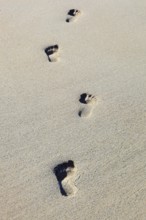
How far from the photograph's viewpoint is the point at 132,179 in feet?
6.98

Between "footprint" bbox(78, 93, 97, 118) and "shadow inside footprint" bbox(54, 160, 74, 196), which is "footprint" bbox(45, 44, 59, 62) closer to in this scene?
"footprint" bbox(78, 93, 97, 118)

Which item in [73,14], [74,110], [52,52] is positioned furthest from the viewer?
[73,14]

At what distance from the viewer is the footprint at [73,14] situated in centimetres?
355

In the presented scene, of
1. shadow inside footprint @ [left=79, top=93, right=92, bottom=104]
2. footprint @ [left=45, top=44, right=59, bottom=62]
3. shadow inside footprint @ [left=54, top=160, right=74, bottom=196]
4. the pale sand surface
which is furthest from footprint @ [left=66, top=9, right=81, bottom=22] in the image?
shadow inside footprint @ [left=54, top=160, right=74, bottom=196]

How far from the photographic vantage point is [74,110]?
2.58 metres

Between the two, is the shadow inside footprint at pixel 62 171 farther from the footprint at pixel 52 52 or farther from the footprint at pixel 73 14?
the footprint at pixel 73 14

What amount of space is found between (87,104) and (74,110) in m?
0.09

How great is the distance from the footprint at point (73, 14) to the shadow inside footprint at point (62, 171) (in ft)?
5.40

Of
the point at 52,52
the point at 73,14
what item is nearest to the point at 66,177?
the point at 52,52

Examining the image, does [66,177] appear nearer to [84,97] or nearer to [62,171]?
[62,171]

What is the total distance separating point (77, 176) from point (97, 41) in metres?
1.38

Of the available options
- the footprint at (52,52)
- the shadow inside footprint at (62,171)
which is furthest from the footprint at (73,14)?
the shadow inside footprint at (62,171)

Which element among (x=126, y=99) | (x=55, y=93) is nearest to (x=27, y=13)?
(x=55, y=93)

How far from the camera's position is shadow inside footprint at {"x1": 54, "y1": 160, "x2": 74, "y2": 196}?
211 centimetres
